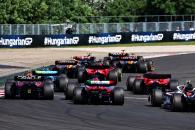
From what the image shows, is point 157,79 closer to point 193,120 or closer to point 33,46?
point 193,120

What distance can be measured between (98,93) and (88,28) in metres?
51.4

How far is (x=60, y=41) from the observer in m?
67.5

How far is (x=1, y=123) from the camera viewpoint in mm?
18203

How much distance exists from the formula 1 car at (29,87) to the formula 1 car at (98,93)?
1.74 metres

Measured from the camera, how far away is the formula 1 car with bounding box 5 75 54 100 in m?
25.7

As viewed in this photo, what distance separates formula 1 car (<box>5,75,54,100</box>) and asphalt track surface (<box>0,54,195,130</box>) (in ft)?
1.46

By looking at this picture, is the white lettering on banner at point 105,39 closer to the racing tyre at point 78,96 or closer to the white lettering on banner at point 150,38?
the white lettering on banner at point 150,38

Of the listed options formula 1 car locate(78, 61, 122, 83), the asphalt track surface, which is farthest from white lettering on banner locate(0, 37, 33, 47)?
the asphalt track surface

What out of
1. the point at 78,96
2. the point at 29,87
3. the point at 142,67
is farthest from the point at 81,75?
the point at 78,96

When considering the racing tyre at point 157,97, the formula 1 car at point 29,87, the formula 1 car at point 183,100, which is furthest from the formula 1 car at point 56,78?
the formula 1 car at point 183,100

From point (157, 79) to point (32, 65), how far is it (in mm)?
20565

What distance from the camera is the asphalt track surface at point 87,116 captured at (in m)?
18.1

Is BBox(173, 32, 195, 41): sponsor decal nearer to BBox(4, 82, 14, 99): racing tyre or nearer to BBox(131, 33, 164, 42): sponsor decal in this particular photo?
BBox(131, 33, 164, 42): sponsor decal

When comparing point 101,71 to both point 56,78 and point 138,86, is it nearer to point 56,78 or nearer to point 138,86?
point 56,78
